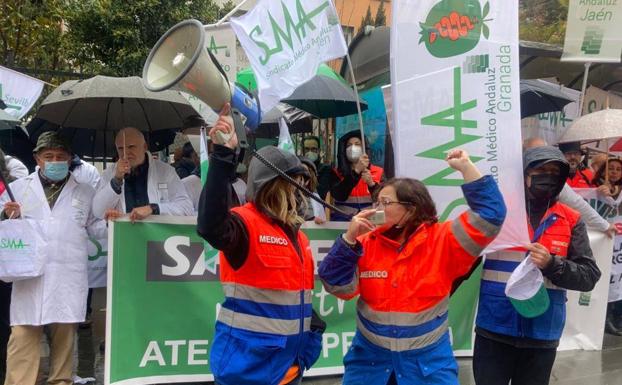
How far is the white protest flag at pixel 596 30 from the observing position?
525cm

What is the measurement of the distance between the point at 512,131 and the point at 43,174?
3.00m

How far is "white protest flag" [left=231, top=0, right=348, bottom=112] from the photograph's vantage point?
436cm

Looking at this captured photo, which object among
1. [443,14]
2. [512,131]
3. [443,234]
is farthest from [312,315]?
[443,14]

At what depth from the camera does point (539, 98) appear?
6.80 metres

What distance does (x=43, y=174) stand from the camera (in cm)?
409

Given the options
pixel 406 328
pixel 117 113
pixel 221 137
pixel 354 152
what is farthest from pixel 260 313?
pixel 354 152

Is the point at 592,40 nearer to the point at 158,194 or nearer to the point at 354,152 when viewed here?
the point at 354,152

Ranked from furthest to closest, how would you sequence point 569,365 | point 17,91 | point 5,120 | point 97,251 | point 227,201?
1. point 17,91
2. point 569,365
3. point 5,120
4. point 97,251
5. point 227,201

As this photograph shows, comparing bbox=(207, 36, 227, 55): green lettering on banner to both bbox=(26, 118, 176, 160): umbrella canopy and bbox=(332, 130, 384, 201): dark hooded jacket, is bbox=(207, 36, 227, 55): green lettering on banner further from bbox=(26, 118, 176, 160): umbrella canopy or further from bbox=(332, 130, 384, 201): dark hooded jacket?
bbox=(332, 130, 384, 201): dark hooded jacket

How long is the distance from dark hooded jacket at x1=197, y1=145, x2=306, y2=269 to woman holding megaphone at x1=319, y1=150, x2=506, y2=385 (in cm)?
33

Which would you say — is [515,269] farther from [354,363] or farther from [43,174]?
[43,174]

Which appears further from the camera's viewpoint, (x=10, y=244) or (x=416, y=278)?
(x=10, y=244)

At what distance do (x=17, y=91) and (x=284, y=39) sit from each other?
3574mm

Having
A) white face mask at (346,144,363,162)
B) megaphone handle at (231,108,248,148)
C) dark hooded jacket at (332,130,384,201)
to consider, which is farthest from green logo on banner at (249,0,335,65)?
megaphone handle at (231,108,248,148)
